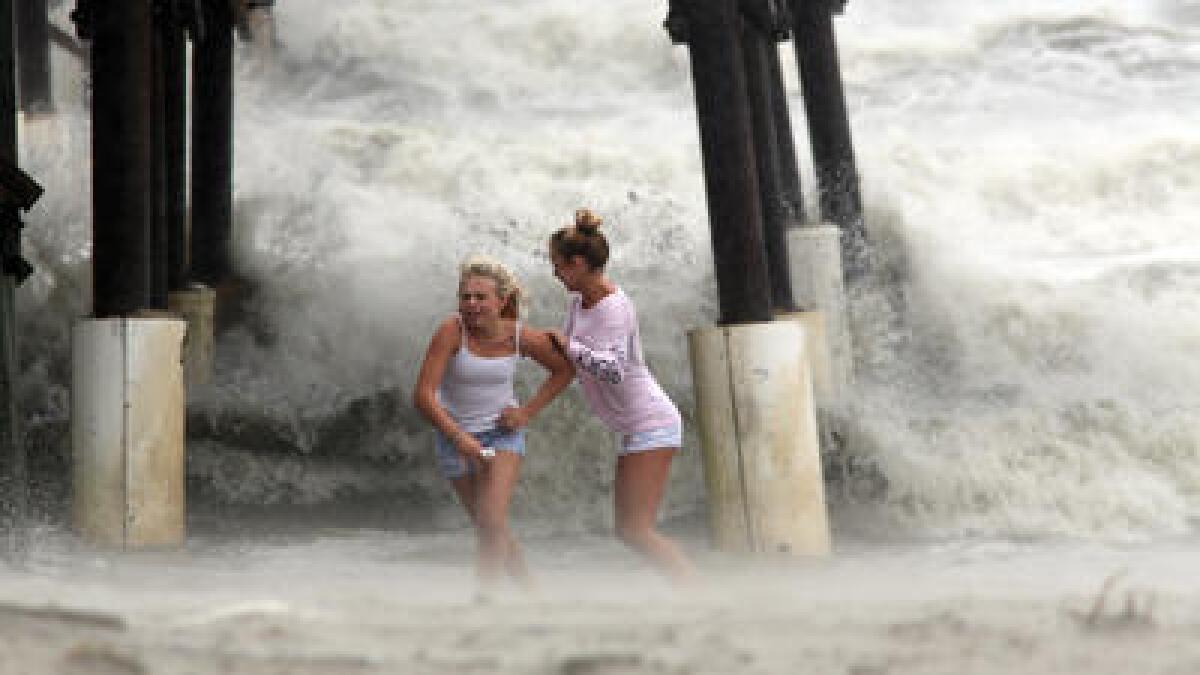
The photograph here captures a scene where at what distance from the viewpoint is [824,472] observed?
25.2 ft

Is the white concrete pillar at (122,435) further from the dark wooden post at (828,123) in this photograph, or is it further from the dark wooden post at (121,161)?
the dark wooden post at (828,123)

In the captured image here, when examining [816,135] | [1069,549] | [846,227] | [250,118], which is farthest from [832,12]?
[250,118]

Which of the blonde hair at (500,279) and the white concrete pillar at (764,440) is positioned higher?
the blonde hair at (500,279)

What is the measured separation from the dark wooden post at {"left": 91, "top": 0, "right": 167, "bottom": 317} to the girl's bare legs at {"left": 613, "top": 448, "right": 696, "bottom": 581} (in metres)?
2.42

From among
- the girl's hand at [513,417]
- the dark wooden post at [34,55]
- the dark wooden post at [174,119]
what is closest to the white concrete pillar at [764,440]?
the girl's hand at [513,417]

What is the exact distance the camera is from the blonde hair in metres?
4.12

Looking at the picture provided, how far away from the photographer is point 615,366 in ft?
13.8

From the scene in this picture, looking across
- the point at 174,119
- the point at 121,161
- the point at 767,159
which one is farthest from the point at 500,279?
the point at 174,119

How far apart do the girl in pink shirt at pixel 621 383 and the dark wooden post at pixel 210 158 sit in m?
6.43

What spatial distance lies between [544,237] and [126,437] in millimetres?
7985

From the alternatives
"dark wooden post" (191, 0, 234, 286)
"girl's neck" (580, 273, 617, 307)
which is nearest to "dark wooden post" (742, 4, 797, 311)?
"girl's neck" (580, 273, 617, 307)

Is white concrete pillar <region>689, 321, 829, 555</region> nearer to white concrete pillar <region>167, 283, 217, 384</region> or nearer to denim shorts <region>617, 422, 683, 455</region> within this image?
denim shorts <region>617, 422, 683, 455</region>

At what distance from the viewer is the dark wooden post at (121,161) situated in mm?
5855

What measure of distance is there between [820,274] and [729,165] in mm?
4347
